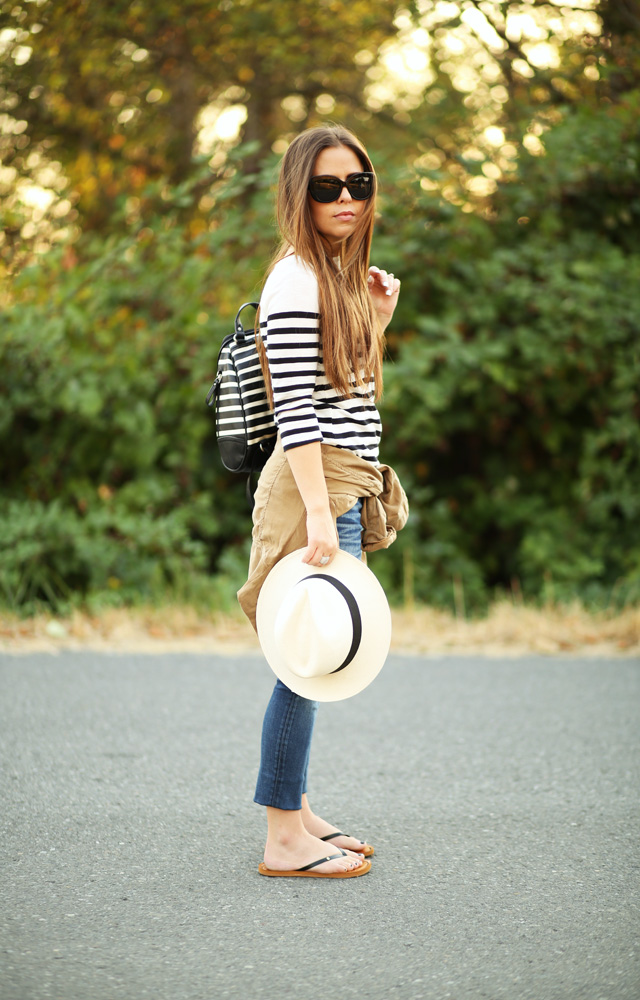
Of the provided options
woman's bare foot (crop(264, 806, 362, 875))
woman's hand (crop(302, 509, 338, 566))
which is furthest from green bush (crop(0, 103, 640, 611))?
woman's hand (crop(302, 509, 338, 566))

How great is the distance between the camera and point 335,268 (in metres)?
2.53

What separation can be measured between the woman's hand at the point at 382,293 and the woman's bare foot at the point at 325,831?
Result: 4.80 feet

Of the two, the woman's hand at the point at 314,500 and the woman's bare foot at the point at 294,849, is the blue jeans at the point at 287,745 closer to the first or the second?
the woman's bare foot at the point at 294,849

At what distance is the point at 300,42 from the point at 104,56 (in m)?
1.99

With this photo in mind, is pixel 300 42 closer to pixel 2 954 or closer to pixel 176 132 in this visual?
pixel 176 132

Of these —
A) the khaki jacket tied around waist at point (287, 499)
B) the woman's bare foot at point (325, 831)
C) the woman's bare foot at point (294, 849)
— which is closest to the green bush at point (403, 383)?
the woman's bare foot at point (325, 831)

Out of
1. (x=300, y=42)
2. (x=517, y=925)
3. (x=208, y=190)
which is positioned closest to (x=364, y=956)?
(x=517, y=925)

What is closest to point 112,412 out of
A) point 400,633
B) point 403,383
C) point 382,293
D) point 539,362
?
point 403,383

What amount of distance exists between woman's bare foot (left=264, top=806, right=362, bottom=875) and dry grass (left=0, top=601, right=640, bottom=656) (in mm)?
2814

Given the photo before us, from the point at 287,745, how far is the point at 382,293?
136 cm

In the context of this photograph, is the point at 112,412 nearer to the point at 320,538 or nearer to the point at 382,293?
the point at 382,293

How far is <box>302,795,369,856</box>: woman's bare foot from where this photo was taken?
272cm

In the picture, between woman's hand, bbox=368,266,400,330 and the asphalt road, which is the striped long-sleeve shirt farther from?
the asphalt road

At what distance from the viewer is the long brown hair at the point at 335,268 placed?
2418 millimetres
